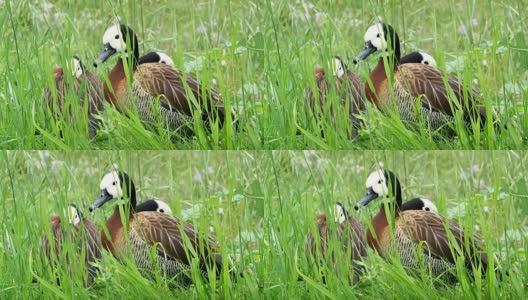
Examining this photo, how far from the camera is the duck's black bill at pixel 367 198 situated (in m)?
2.61

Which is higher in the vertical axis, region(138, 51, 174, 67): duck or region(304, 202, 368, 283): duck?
region(138, 51, 174, 67): duck

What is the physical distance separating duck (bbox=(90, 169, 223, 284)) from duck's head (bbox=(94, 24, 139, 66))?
1.05 feet

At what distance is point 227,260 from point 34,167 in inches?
22.9

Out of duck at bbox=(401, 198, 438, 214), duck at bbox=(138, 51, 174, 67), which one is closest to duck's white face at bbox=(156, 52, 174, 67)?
duck at bbox=(138, 51, 174, 67)

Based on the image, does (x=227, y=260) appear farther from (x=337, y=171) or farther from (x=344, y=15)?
(x=344, y=15)

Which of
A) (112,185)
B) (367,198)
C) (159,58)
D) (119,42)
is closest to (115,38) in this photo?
(119,42)

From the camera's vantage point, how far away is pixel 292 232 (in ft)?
8.50

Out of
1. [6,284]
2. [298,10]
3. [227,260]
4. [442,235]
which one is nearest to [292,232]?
[227,260]

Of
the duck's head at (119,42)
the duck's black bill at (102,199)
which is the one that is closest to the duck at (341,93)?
the duck's head at (119,42)

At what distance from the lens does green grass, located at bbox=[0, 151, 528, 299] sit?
256cm

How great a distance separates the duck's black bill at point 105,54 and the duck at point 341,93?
548mm

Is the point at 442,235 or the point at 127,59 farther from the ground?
the point at 127,59

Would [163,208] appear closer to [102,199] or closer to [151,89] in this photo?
[102,199]

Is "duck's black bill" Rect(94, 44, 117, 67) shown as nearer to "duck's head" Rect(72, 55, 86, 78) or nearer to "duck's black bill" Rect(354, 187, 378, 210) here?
"duck's head" Rect(72, 55, 86, 78)
